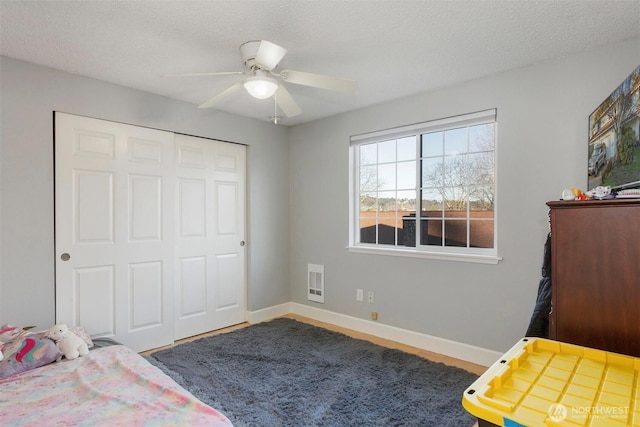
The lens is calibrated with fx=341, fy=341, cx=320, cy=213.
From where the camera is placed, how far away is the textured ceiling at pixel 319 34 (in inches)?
74.6

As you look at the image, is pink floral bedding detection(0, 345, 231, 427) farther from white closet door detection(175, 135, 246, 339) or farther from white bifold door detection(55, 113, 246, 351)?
white closet door detection(175, 135, 246, 339)

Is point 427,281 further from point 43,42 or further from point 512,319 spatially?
point 43,42

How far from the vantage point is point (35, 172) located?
2625 millimetres

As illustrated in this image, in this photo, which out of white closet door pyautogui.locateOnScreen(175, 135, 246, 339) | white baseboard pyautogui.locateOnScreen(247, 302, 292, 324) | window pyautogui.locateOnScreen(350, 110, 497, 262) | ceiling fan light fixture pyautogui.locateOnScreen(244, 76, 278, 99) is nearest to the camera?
A: ceiling fan light fixture pyautogui.locateOnScreen(244, 76, 278, 99)

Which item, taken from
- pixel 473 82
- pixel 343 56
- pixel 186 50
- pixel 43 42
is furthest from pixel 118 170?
pixel 473 82

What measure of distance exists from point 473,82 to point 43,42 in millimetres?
3234

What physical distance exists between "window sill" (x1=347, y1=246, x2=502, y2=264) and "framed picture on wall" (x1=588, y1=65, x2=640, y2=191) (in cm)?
92

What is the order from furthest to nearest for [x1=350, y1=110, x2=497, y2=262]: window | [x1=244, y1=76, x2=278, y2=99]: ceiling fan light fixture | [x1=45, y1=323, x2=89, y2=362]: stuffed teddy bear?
[x1=350, y1=110, x2=497, y2=262]: window → [x1=45, y1=323, x2=89, y2=362]: stuffed teddy bear → [x1=244, y1=76, x2=278, y2=99]: ceiling fan light fixture

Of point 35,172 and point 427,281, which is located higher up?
Result: point 35,172

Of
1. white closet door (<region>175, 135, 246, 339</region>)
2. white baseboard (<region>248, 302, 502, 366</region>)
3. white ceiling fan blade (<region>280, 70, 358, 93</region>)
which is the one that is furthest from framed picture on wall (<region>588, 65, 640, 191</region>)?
white closet door (<region>175, 135, 246, 339</region>)

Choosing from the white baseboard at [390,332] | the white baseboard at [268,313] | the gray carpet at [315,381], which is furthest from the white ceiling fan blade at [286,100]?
the white baseboard at [268,313]

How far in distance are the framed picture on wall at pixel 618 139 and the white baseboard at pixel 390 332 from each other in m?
1.60

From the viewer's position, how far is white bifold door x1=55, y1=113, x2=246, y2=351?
2816mm

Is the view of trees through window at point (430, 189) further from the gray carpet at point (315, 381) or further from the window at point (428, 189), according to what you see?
the gray carpet at point (315, 381)
